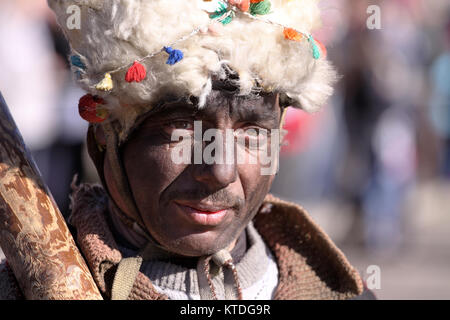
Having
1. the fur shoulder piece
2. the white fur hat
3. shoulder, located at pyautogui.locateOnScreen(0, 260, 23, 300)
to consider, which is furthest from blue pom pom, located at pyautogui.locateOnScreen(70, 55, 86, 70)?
the fur shoulder piece

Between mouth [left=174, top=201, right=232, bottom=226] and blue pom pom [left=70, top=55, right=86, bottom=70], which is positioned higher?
blue pom pom [left=70, top=55, right=86, bottom=70]

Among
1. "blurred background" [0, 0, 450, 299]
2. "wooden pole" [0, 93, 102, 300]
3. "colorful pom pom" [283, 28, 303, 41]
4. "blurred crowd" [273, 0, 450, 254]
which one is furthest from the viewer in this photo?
"blurred crowd" [273, 0, 450, 254]

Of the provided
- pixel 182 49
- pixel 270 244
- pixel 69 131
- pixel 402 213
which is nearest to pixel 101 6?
pixel 182 49

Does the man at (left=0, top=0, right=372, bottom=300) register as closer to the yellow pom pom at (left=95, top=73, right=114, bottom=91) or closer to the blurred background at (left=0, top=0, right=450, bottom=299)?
the yellow pom pom at (left=95, top=73, right=114, bottom=91)

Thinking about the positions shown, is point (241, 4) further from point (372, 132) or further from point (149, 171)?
point (372, 132)

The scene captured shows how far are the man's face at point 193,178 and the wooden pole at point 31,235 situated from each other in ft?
1.00

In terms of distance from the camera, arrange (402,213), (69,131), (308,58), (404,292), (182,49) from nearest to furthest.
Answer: (182,49)
(308,58)
(69,131)
(404,292)
(402,213)

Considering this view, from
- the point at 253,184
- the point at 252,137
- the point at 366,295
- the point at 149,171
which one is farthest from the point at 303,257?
the point at 149,171

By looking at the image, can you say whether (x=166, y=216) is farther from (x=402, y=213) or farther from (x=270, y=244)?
(x=402, y=213)

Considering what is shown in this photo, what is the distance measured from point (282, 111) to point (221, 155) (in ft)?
1.21

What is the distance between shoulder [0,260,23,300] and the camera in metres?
2.27

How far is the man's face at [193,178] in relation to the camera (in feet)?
7.48

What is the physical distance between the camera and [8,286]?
2.31 m

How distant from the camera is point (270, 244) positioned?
2832 millimetres
